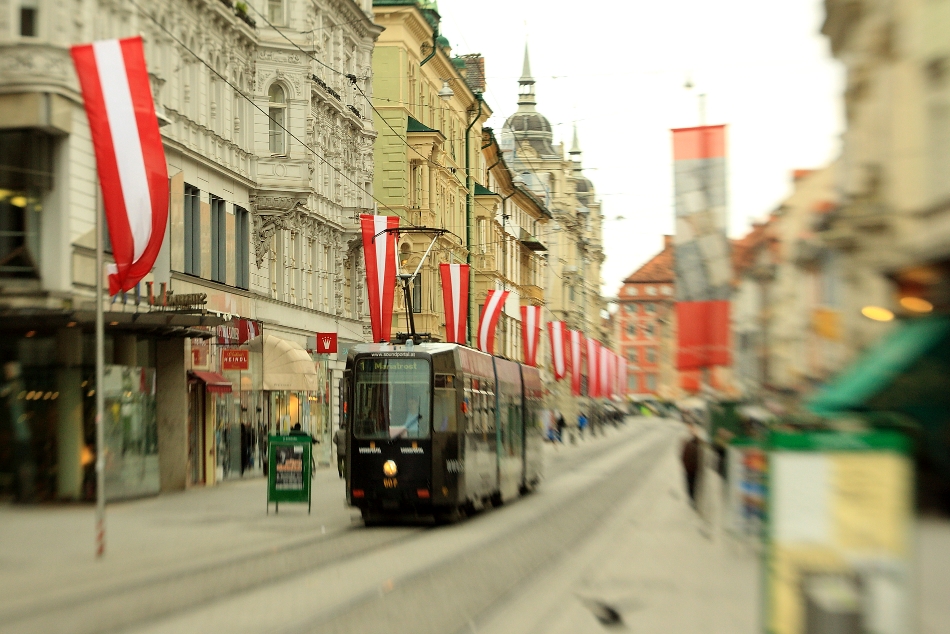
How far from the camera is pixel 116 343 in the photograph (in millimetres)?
28953

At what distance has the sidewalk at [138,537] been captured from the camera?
50.2 feet

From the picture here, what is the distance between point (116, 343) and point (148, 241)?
9596mm

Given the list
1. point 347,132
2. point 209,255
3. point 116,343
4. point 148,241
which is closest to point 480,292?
point 347,132

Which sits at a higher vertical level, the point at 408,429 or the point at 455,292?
the point at 455,292

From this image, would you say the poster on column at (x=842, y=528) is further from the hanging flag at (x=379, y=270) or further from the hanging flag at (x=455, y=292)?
the hanging flag at (x=455, y=292)

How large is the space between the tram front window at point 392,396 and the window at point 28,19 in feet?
29.6

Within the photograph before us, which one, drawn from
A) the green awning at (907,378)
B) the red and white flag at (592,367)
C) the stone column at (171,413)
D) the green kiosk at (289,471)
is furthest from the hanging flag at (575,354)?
the green kiosk at (289,471)

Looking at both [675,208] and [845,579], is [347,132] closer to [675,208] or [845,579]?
[675,208]

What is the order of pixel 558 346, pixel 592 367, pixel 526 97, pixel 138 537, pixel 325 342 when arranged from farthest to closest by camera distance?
pixel 526 97 < pixel 592 367 < pixel 558 346 < pixel 325 342 < pixel 138 537

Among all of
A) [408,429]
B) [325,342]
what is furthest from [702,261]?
[325,342]

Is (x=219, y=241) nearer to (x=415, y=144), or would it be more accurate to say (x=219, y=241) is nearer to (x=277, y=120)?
(x=277, y=120)

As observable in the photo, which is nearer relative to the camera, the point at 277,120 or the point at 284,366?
the point at 284,366

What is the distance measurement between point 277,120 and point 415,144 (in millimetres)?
18028

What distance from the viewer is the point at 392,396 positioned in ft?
73.9
